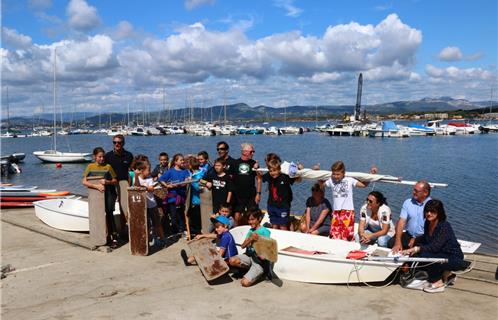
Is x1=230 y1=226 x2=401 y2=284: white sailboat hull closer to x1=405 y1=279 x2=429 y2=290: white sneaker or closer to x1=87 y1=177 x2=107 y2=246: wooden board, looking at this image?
x1=405 y1=279 x2=429 y2=290: white sneaker

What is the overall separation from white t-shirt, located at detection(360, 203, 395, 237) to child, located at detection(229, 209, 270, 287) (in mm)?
2053

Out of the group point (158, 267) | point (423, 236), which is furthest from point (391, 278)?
point (158, 267)

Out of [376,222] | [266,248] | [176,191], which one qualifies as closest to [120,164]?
[176,191]

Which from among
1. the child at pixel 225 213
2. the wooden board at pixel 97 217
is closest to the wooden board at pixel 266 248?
the child at pixel 225 213

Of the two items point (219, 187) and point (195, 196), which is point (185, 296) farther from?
point (195, 196)

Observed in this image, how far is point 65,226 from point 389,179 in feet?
24.6

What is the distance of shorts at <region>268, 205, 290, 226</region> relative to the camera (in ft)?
27.0

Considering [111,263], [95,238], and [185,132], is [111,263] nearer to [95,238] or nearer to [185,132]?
[95,238]

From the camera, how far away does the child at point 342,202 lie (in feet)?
25.3

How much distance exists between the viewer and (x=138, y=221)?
27.1 feet

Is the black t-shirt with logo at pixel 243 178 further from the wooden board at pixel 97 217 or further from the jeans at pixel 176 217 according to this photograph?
the wooden board at pixel 97 217

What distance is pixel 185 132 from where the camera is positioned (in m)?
117

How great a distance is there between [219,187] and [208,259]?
180 centimetres

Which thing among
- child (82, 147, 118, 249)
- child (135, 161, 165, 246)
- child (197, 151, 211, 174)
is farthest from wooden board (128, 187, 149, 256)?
child (197, 151, 211, 174)
